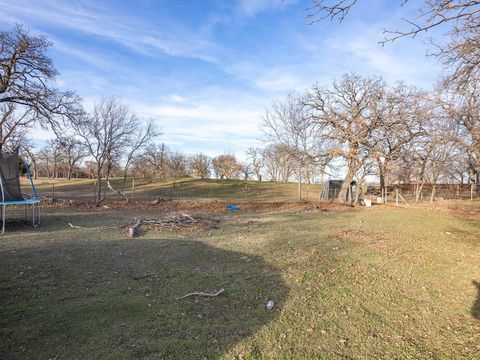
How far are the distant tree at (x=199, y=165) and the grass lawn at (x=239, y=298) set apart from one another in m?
47.9

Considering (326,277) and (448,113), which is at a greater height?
(448,113)

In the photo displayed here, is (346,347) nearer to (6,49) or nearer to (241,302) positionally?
(241,302)

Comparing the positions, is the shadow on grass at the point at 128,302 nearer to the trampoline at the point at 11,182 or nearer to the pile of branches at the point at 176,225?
the pile of branches at the point at 176,225

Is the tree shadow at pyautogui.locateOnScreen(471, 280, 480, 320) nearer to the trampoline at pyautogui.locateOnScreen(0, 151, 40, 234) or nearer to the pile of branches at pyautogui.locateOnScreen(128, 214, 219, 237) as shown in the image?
the pile of branches at pyautogui.locateOnScreen(128, 214, 219, 237)

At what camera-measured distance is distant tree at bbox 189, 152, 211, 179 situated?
185 ft

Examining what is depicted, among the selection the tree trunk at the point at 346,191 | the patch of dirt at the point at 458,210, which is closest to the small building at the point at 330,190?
the tree trunk at the point at 346,191

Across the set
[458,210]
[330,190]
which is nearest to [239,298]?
[458,210]

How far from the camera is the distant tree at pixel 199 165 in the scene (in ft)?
185

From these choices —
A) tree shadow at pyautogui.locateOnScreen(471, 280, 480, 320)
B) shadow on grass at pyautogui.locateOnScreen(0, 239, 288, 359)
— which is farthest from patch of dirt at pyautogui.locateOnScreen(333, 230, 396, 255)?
shadow on grass at pyautogui.locateOnScreen(0, 239, 288, 359)

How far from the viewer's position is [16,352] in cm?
317

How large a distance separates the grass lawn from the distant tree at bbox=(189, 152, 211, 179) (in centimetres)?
4785

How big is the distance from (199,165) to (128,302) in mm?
52435

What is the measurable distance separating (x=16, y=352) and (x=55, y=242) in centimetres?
543

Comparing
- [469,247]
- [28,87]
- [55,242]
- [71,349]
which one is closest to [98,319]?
[71,349]
